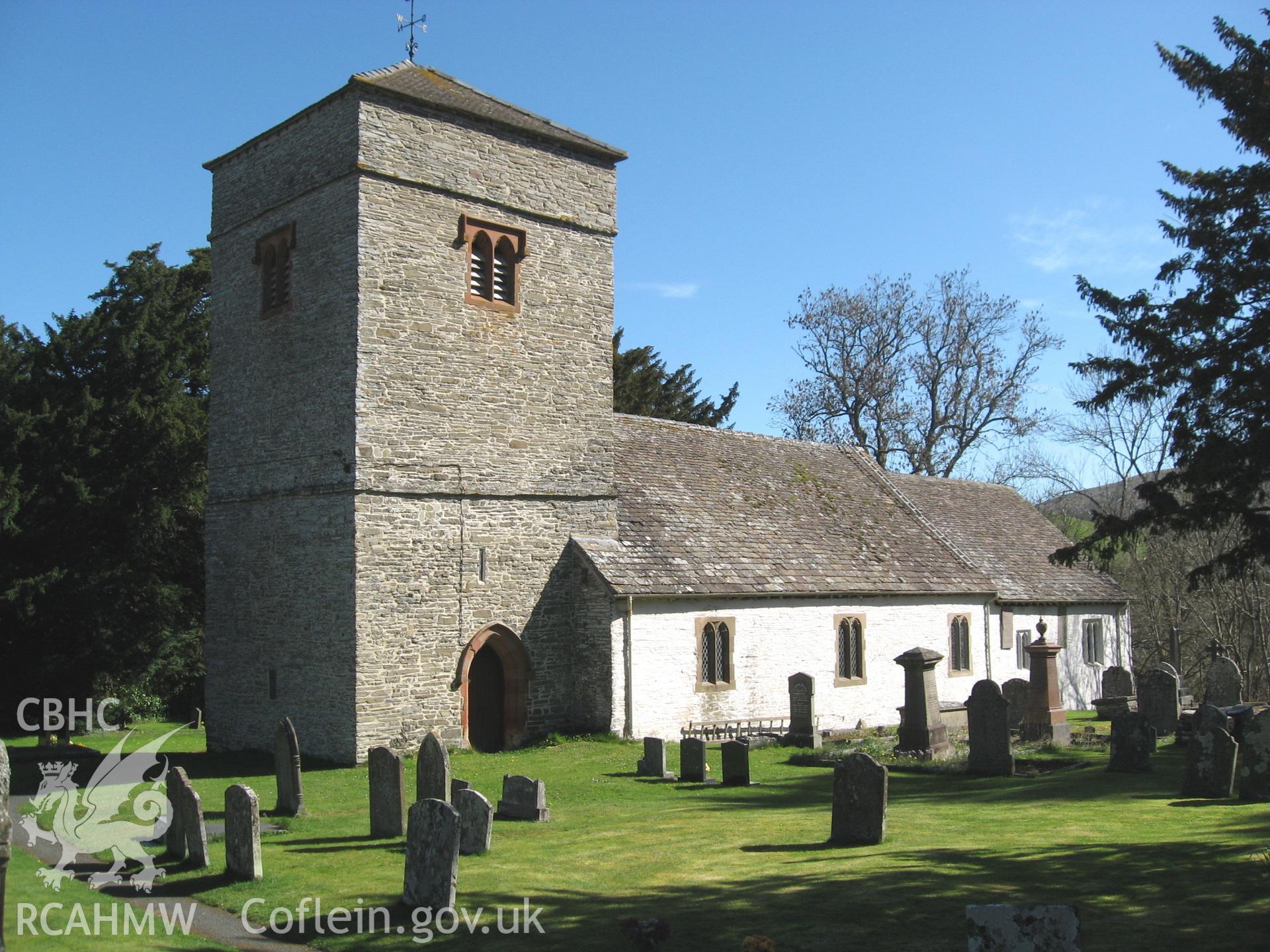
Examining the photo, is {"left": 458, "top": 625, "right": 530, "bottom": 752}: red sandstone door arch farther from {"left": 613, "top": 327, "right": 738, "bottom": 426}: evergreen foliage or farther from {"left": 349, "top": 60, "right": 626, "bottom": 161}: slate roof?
{"left": 613, "top": 327, "right": 738, "bottom": 426}: evergreen foliage

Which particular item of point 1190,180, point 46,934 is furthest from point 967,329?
point 46,934

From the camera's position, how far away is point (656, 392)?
158 ft

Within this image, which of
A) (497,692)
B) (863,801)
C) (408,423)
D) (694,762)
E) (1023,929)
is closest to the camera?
(1023,929)

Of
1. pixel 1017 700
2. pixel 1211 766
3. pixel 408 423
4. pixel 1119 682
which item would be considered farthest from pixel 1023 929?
pixel 1119 682

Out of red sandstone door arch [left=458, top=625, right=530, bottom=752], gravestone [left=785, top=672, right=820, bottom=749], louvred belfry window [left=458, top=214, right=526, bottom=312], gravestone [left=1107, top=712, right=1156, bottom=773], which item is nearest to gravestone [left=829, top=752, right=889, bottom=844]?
gravestone [left=1107, top=712, right=1156, bottom=773]

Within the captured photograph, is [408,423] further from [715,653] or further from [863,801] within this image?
[863,801]

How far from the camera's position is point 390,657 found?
19.1 m

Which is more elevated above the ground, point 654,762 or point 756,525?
point 756,525

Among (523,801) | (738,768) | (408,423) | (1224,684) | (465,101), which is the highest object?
(465,101)

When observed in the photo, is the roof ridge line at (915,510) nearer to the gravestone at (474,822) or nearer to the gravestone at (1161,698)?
the gravestone at (1161,698)

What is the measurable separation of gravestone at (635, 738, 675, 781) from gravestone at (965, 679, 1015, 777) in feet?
15.9

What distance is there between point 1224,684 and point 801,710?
28.4 ft

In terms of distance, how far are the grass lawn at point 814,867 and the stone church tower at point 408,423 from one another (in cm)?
417

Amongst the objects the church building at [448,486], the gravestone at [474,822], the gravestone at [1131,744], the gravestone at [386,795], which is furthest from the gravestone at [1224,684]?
the gravestone at [386,795]
